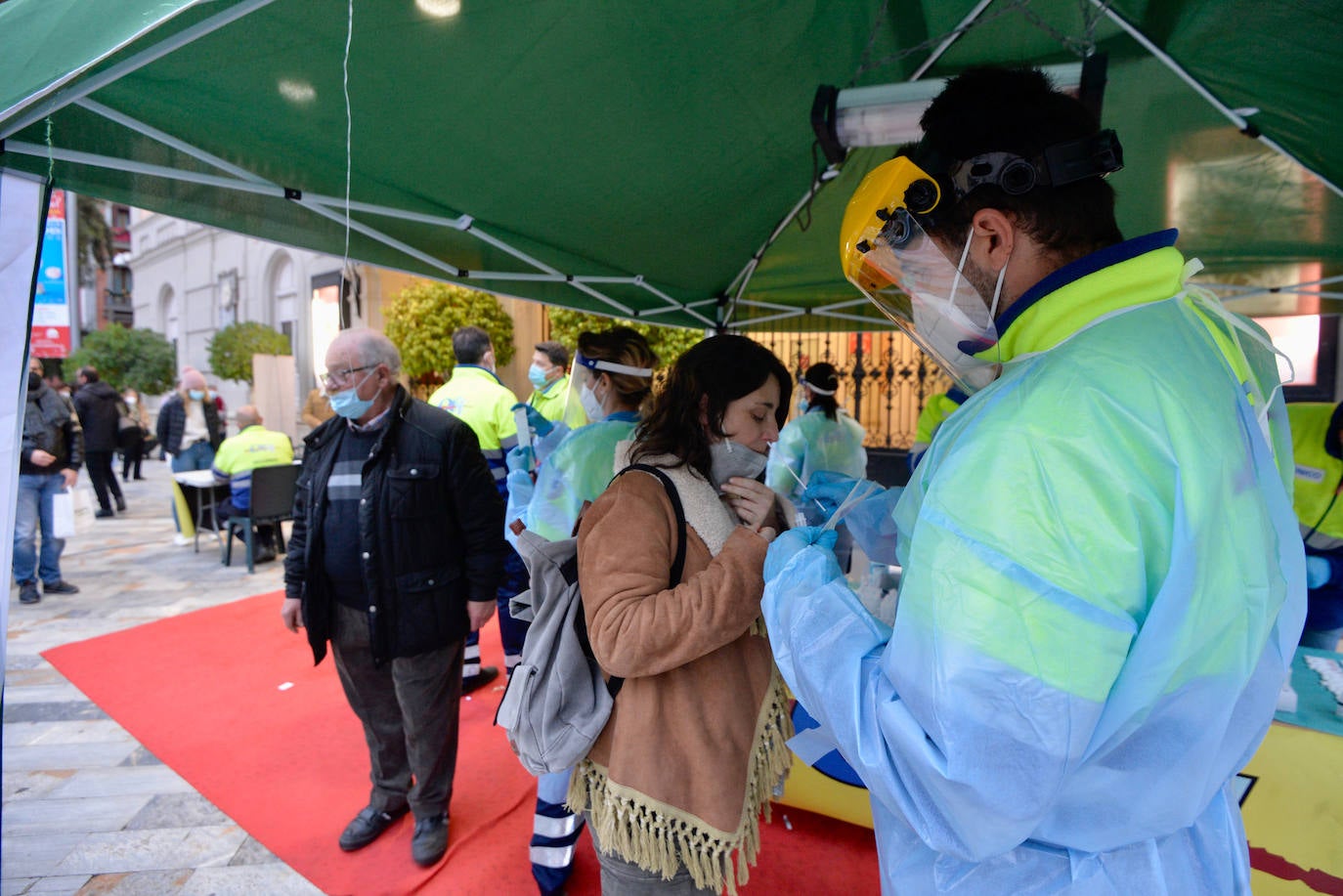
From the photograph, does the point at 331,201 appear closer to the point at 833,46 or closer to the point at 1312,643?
the point at 833,46

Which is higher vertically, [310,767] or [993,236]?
[993,236]

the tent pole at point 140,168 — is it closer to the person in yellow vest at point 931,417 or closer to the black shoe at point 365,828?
the black shoe at point 365,828

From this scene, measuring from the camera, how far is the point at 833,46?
7.75 ft

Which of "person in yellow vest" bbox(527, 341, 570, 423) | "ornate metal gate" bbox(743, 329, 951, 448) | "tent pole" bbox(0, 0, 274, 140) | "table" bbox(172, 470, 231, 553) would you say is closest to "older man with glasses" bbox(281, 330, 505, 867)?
"tent pole" bbox(0, 0, 274, 140)

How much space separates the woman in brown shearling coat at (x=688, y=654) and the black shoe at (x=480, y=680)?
2919mm

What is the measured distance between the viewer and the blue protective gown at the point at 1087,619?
0.74 metres

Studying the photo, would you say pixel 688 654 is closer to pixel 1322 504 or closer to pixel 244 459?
pixel 1322 504

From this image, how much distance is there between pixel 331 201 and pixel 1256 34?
9.63 feet

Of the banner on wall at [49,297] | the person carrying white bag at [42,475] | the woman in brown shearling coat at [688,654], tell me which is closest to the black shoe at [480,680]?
the banner on wall at [49,297]

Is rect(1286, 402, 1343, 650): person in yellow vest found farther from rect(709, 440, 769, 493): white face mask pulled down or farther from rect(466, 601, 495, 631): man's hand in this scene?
rect(466, 601, 495, 631): man's hand

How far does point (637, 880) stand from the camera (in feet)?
4.98

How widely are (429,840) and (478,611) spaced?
0.89 meters

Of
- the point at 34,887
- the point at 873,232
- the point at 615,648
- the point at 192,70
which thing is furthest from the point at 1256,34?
the point at 34,887

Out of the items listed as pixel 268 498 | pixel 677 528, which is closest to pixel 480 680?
pixel 677 528
